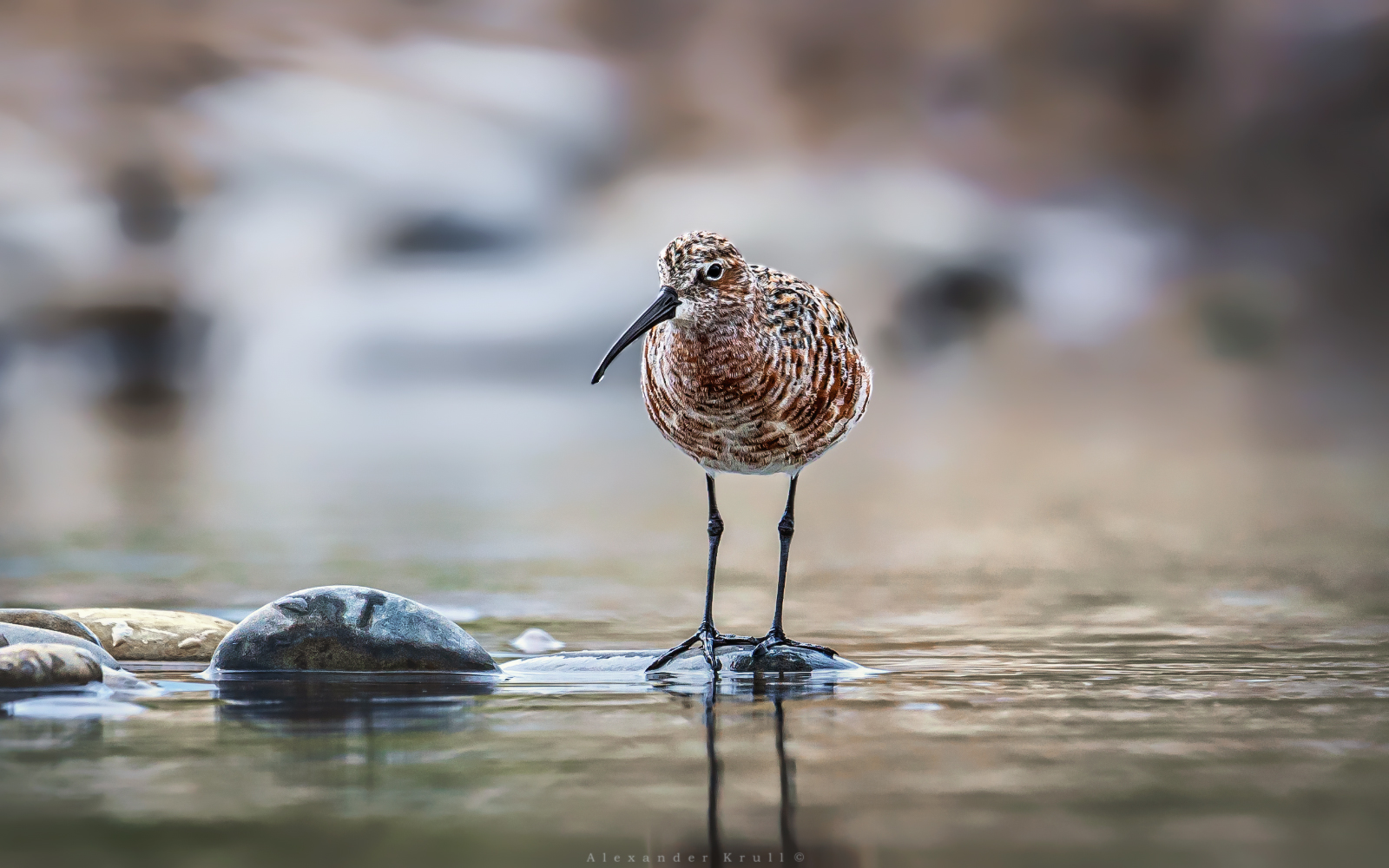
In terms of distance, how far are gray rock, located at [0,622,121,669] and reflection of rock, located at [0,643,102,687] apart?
24cm

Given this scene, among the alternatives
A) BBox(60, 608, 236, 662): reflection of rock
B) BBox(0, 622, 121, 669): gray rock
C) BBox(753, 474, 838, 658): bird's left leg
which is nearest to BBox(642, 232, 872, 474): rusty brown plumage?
BBox(753, 474, 838, 658): bird's left leg

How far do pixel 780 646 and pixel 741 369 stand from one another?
1341 mm

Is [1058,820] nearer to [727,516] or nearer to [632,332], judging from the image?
[632,332]

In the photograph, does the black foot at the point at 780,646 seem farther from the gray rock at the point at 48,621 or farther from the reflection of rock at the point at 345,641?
the gray rock at the point at 48,621

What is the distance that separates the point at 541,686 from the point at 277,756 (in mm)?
1625

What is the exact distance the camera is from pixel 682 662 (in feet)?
24.0

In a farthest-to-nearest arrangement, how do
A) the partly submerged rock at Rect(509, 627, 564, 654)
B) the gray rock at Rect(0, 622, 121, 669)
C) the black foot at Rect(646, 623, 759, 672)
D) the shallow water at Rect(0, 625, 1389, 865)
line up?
the partly submerged rock at Rect(509, 627, 564, 654) → the black foot at Rect(646, 623, 759, 672) → the gray rock at Rect(0, 622, 121, 669) → the shallow water at Rect(0, 625, 1389, 865)

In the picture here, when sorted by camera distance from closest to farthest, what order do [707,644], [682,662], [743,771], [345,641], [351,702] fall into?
[743,771] < [351,702] < [345,641] < [682,662] < [707,644]

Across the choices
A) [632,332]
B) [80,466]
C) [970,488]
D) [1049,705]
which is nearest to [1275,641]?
[1049,705]

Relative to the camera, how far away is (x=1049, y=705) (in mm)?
5941

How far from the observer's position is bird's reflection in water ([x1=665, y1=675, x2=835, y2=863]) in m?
4.18

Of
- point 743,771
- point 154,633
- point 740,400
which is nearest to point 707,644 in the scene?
point 740,400

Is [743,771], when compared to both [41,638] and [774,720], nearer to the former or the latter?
[774,720]

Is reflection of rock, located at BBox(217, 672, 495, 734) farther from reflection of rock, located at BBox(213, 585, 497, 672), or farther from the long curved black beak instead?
the long curved black beak
